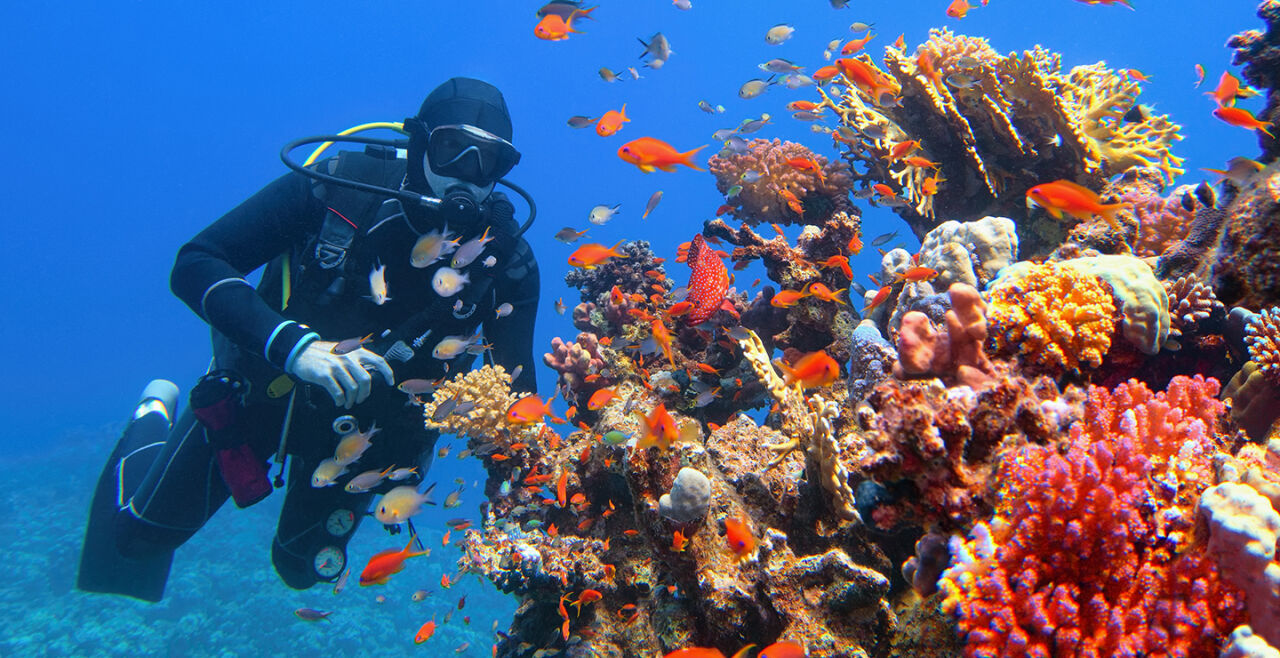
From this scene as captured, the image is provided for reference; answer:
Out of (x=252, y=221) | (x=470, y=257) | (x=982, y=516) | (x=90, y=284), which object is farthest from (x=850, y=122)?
(x=90, y=284)

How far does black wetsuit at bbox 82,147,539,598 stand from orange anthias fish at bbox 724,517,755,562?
373 cm

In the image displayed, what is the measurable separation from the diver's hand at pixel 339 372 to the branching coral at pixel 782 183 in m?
4.42

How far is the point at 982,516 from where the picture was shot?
204 cm

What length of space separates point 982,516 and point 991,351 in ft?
4.37

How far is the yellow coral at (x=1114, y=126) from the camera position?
17.3ft

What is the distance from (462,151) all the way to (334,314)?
7.39ft

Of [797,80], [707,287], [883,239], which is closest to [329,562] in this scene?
[707,287]

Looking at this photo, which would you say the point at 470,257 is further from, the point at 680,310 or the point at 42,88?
the point at 42,88

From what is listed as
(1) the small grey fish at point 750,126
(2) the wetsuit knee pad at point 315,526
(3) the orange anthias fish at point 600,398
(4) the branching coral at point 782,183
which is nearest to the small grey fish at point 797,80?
(1) the small grey fish at point 750,126

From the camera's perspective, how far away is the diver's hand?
13.2 ft

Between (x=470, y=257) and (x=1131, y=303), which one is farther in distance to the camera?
(x=470, y=257)

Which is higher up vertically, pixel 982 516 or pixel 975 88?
pixel 975 88

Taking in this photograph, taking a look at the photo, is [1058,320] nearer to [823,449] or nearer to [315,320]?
[823,449]

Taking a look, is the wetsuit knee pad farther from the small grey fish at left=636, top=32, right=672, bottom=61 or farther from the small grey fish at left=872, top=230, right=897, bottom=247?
the small grey fish at left=872, top=230, right=897, bottom=247
